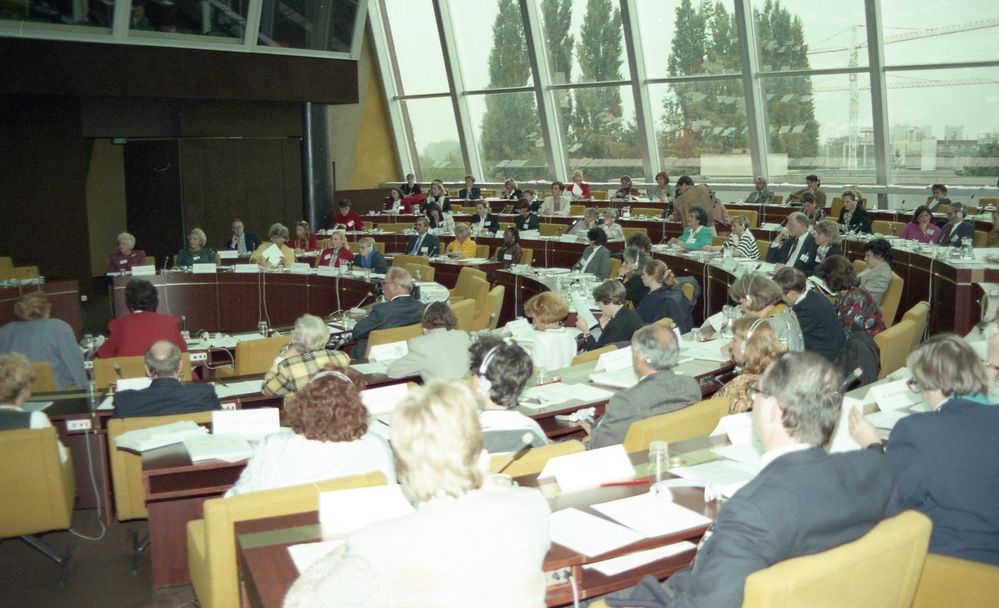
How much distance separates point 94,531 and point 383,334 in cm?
211

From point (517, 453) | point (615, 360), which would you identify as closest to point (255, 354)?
point (615, 360)

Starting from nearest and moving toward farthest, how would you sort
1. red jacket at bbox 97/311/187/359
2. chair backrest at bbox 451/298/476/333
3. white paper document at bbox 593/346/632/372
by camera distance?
white paper document at bbox 593/346/632/372, red jacket at bbox 97/311/187/359, chair backrest at bbox 451/298/476/333

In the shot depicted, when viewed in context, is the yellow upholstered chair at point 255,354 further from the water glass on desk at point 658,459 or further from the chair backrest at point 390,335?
the water glass on desk at point 658,459

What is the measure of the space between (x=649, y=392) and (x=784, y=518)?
1641 millimetres

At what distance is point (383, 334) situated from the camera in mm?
6176

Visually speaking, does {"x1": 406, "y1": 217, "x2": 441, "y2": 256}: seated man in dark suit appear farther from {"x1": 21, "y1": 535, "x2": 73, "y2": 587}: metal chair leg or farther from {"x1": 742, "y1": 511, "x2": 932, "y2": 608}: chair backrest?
{"x1": 742, "y1": 511, "x2": 932, "y2": 608}: chair backrest

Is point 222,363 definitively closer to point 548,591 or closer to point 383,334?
point 383,334

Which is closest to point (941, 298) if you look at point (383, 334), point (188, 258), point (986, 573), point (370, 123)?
point (383, 334)

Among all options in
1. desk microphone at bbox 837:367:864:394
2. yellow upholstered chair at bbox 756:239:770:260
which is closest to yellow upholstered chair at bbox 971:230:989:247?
yellow upholstered chair at bbox 756:239:770:260

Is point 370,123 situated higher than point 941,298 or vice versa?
point 370,123

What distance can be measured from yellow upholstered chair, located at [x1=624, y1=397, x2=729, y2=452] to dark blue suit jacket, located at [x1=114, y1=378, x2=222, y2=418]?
219 centimetres

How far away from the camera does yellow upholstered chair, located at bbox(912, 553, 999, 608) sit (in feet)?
8.77

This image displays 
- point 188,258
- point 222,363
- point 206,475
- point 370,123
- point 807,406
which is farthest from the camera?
point 370,123

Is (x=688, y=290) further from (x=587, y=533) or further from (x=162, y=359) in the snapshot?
(x=587, y=533)
